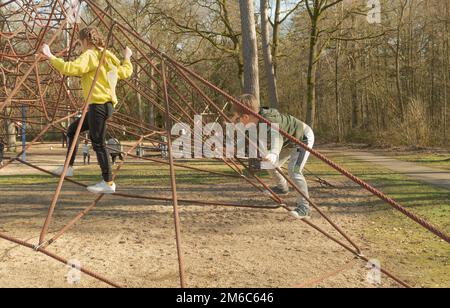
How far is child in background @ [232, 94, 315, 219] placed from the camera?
3.88 meters

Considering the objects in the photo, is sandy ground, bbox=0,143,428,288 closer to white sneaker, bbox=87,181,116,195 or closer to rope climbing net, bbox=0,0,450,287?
rope climbing net, bbox=0,0,450,287

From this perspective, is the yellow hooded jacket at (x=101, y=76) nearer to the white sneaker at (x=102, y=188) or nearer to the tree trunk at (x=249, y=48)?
the white sneaker at (x=102, y=188)

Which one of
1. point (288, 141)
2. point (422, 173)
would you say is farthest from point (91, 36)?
point (422, 173)

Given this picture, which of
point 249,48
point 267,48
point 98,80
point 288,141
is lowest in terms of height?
point 288,141

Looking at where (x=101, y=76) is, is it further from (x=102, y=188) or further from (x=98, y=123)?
(x=102, y=188)

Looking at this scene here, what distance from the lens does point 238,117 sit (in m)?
4.34

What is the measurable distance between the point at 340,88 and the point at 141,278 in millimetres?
23368

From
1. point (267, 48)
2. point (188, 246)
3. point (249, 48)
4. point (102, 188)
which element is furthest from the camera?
point (267, 48)

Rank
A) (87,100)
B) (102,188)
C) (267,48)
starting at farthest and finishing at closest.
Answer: (267,48)
(102,188)
(87,100)

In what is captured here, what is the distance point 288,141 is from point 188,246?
153 cm

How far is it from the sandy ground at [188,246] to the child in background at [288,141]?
46cm

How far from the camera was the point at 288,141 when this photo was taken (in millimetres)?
4688

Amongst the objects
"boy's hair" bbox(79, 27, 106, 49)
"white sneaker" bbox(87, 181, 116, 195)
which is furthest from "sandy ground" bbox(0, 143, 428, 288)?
"boy's hair" bbox(79, 27, 106, 49)

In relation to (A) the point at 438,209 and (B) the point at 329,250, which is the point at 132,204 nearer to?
(B) the point at 329,250
